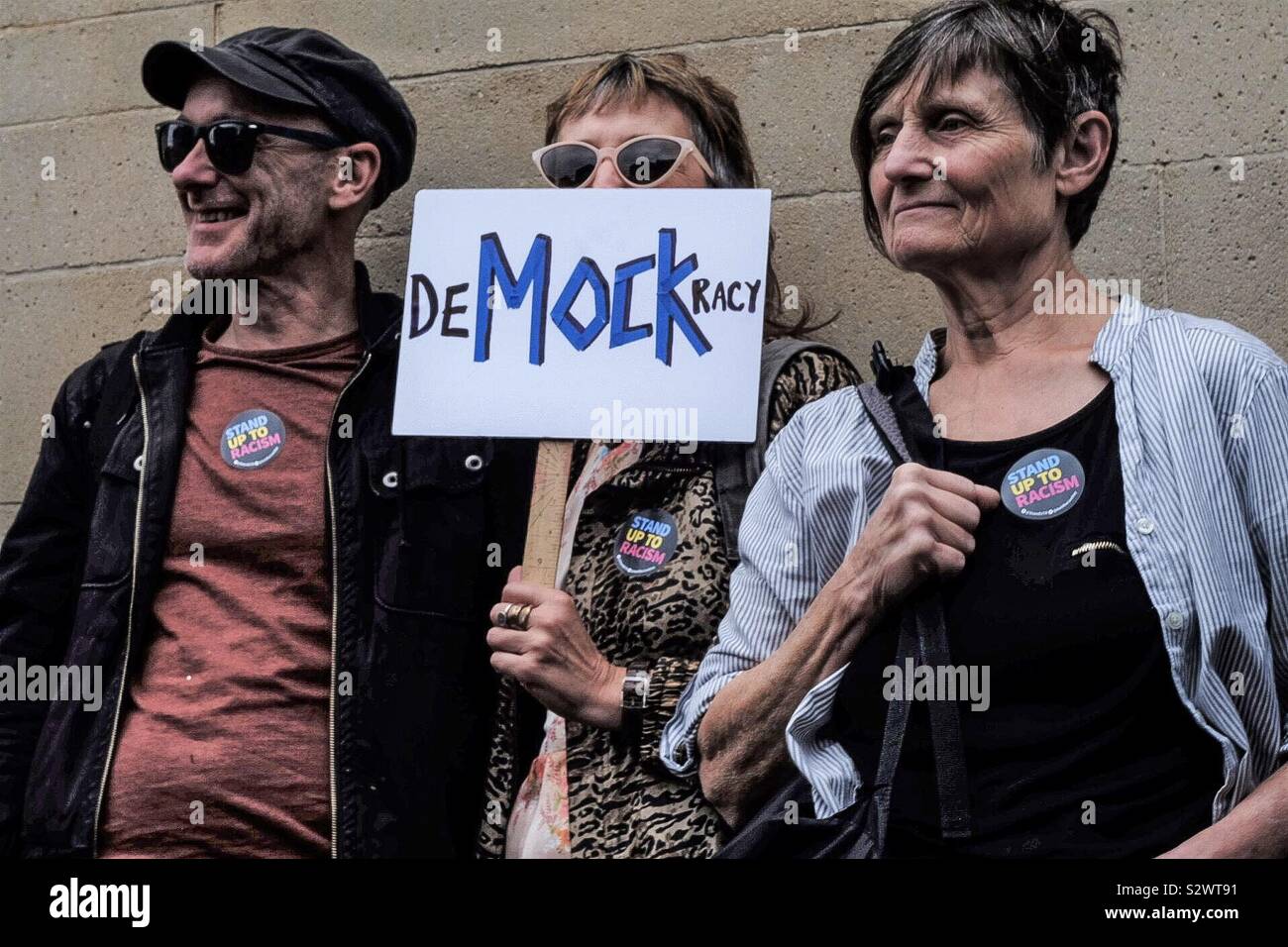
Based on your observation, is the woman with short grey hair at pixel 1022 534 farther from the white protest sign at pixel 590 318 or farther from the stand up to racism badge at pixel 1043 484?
the white protest sign at pixel 590 318

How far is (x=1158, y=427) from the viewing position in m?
3.33

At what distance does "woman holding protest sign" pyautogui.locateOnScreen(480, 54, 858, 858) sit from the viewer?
12.4 feet

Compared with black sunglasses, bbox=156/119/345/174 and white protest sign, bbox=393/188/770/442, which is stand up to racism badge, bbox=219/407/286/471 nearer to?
white protest sign, bbox=393/188/770/442

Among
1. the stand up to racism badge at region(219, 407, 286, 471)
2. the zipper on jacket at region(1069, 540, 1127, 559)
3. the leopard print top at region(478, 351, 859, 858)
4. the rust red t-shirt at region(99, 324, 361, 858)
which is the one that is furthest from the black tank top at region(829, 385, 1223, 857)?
the stand up to racism badge at region(219, 407, 286, 471)

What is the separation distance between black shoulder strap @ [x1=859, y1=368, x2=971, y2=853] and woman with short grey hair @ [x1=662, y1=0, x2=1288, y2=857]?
0.04 feet

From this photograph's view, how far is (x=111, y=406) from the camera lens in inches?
174

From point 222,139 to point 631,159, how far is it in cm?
84

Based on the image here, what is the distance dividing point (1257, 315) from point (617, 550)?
1.44 metres

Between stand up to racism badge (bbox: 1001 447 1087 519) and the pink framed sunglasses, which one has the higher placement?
the pink framed sunglasses

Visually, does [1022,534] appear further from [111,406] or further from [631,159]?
[111,406]

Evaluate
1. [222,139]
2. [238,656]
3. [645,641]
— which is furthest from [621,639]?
[222,139]

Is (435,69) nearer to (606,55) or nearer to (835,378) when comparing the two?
(606,55)

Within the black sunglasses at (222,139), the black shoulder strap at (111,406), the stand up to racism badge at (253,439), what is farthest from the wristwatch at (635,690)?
the black sunglasses at (222,139)

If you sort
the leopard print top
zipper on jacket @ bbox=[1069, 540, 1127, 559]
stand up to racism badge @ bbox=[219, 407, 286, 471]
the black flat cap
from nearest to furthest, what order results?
zipper on jacket @ bbox=[1069, 540, 1127, 559] → the leopard print top → stand up to racism badge @ bbox=[219, 407, 286, 471] → the black flat cap
